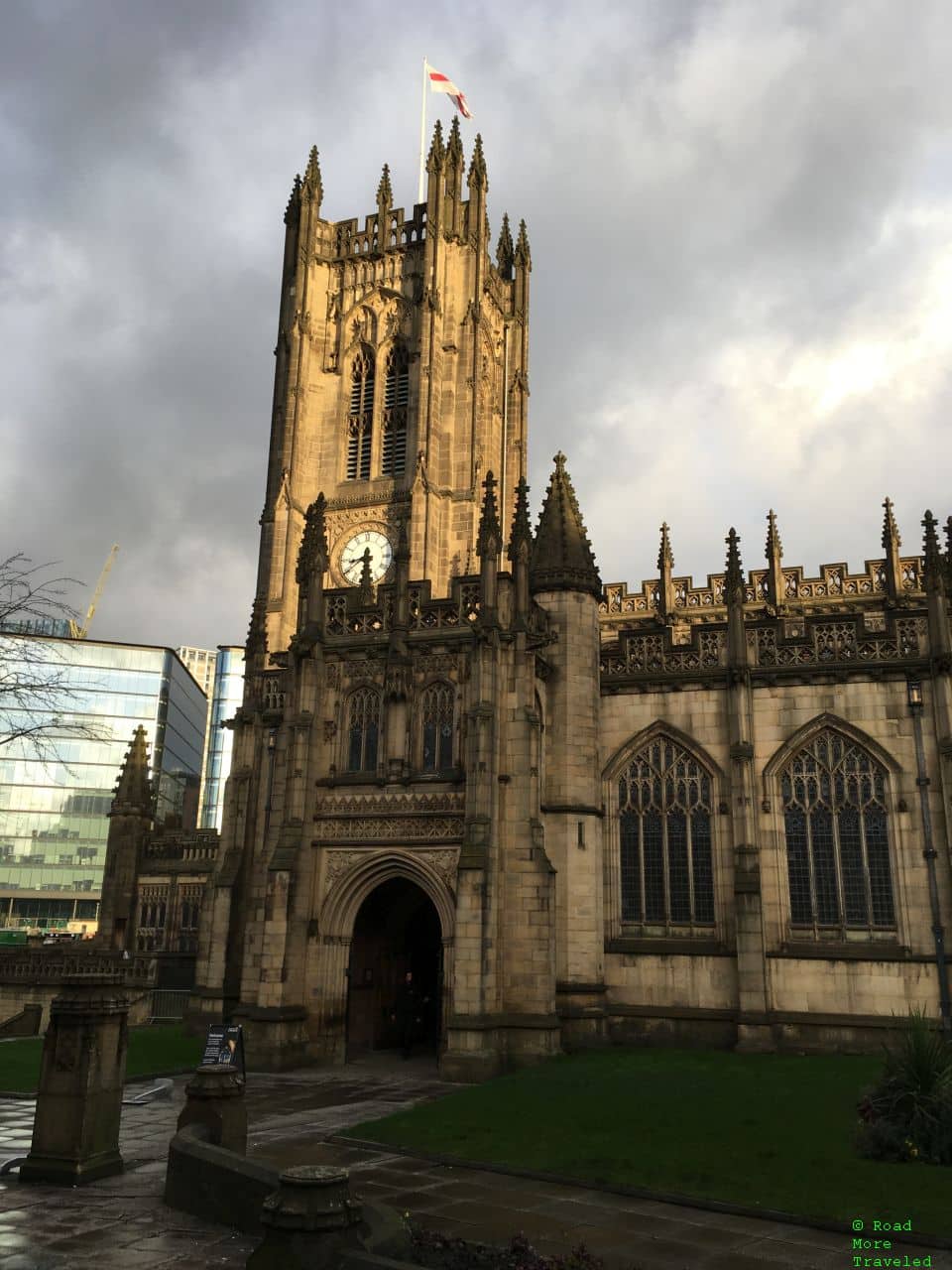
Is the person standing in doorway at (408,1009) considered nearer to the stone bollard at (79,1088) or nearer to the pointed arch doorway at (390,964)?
the pointed arch doorway at (390,964)

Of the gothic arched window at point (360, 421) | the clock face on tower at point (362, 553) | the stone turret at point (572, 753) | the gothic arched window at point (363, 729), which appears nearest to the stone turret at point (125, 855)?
the clock face on tower at point (362, 553)

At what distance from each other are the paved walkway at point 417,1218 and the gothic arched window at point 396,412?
4338 centimetres

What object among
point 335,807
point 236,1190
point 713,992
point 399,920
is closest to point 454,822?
point 335,807

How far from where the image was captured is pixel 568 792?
2712cm

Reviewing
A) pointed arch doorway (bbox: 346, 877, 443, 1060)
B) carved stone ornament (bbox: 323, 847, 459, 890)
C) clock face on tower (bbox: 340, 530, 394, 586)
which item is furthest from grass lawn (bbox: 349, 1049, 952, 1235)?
clock face on tower (bbox: 340, 530, 394, 586)

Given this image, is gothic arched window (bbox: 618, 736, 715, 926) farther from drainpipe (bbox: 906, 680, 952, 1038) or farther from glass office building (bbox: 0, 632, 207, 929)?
glass office building (bbox: 0, 632, 207, 929)

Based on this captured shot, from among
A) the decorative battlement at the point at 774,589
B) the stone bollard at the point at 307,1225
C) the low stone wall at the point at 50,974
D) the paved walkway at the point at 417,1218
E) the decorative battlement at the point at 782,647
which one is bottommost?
the paved walkway at the point at 417,1218

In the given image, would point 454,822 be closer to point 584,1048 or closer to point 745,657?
point 584,1048

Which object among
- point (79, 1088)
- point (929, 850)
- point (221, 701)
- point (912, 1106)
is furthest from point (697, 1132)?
point (221, 701)

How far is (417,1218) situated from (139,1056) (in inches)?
662

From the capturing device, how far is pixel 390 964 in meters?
29.0

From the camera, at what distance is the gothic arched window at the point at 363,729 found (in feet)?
88.1

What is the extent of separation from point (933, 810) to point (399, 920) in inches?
579

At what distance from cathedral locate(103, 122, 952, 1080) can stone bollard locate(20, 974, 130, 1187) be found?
11.0 metres
